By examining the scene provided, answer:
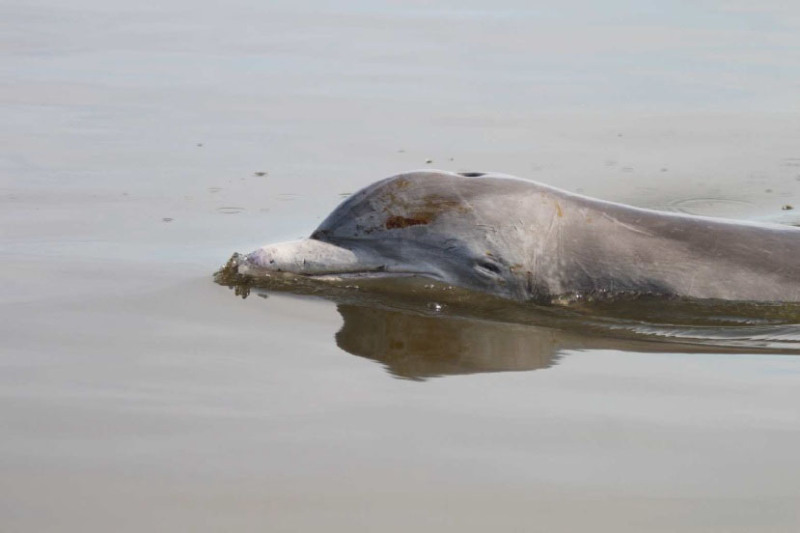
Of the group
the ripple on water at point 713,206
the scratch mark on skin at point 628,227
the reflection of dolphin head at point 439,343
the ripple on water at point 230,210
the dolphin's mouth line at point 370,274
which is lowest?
the reflection of dolphin head at point 439,343

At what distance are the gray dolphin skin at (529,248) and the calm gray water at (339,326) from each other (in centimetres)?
49

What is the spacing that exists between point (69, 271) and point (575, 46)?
9.90m

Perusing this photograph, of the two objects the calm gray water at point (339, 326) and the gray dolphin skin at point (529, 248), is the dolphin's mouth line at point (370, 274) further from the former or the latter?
the calm gray water at point (339, 326)

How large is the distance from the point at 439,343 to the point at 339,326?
1.85ft

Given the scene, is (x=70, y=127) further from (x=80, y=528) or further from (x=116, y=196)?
(x=80, y=528)

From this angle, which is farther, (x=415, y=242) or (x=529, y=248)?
(x=415, y=242)

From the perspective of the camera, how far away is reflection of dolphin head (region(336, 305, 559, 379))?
669 centimetres

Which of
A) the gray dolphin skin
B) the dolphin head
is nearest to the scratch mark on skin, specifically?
the gray dolphin skin

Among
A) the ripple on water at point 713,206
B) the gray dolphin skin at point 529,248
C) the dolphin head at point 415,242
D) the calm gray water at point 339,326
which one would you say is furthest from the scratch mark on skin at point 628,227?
the ripple on water at point 713,206

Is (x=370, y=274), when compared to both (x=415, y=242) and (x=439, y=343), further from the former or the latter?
(x=439, y=343)

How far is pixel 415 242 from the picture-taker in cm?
802

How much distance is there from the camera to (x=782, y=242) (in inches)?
321

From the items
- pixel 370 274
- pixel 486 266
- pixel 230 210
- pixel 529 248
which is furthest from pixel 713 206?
pixel 370 274

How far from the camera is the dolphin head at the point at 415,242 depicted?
7.91m
